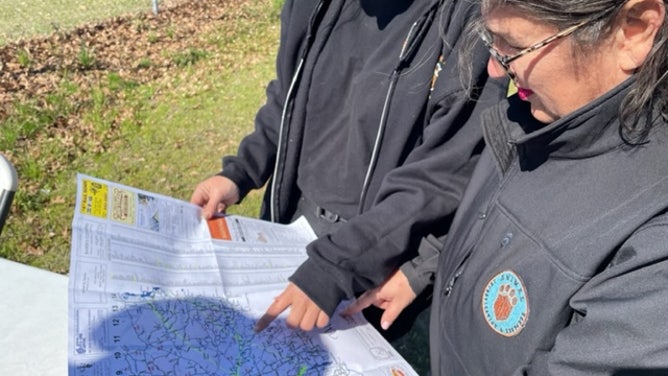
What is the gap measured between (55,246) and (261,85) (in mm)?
2877

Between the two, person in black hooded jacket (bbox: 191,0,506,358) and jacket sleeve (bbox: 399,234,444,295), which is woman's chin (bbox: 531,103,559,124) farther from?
jacket sleeve (bbox: 399,234,444,295)

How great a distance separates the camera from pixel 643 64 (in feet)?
3.31

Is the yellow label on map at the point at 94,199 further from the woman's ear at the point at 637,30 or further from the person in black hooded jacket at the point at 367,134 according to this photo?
the woman's ear at the point at 637,30

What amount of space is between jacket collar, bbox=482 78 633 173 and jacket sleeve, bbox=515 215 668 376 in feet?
0.67

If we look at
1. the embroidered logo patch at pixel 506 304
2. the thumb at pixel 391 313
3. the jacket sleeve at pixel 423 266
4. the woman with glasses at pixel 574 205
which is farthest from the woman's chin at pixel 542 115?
the thumb at pixel 391 313

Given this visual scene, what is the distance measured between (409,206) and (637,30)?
0.66m

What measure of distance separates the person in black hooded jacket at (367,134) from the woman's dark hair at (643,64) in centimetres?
36

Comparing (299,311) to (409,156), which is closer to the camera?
(299,311)

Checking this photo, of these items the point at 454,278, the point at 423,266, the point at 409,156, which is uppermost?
the point at 409,156

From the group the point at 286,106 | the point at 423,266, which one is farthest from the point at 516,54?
the point at 286,106

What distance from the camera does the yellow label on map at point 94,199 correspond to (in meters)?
1.49

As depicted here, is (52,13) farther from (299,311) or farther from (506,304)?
(506,304)

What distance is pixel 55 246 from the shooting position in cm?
367

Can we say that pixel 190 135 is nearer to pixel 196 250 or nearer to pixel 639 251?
pixel 196 250
